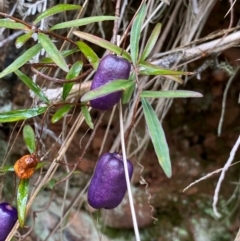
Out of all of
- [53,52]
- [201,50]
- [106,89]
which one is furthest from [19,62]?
[201,50]

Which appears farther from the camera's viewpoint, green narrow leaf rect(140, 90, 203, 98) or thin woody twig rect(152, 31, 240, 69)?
thin woody twig rect(152, 31, 240, 69)

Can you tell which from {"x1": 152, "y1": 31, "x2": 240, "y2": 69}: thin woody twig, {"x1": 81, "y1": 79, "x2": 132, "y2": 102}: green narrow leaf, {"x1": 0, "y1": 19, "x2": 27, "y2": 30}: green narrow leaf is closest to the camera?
{"x1": 81, "y1": 79, "x2": 132, "y2": 102}: green narrow leaf

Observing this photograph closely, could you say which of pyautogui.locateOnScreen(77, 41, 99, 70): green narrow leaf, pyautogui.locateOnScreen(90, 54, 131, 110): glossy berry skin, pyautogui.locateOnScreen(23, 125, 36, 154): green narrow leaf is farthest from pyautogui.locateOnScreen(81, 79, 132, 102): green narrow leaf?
pyautogui.locateOnScreen(23, 125, 36, 154): green narrow leaf

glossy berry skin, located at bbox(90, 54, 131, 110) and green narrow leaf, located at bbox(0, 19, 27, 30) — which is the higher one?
green narrow leaf, located at bbox(0, 19, 27, 30)

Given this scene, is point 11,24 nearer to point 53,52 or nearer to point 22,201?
point 53,52

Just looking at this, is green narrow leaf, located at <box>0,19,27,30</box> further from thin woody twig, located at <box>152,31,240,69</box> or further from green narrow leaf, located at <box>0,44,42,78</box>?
thin woody twig, located at <box>152,31,240,69</box>

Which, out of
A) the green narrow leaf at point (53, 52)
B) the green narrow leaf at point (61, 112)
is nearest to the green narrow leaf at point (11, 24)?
the green narrow leaf at point (53, 52)
